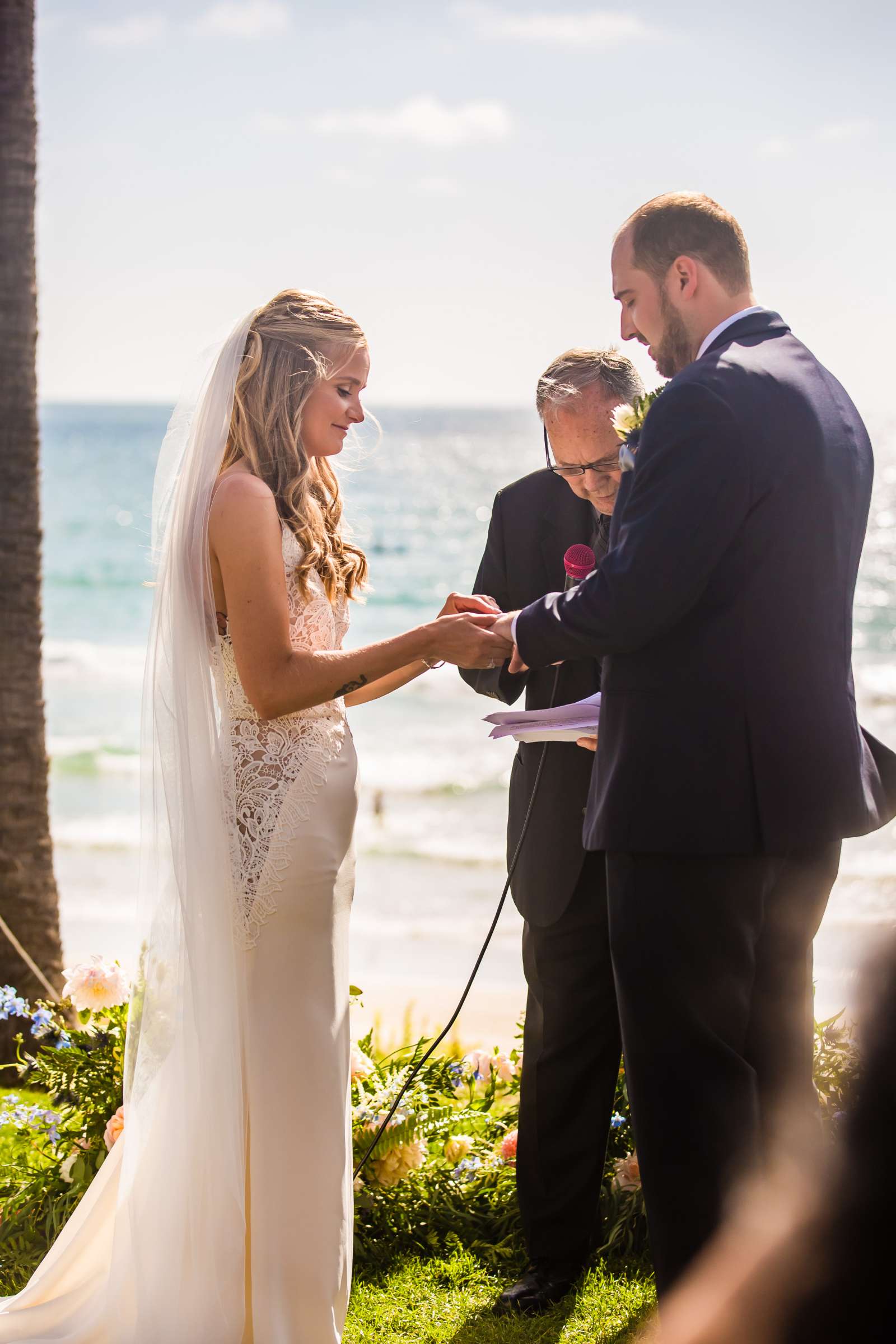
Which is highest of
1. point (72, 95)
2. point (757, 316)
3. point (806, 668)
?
point (72, 95)

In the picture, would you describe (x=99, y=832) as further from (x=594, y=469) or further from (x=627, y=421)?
(x=627, y=421)

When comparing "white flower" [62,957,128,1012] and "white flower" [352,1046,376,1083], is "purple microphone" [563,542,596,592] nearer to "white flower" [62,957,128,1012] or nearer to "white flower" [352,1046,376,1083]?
"white flower" [352,1046,376,1083]

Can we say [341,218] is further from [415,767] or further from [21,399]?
[21,399]

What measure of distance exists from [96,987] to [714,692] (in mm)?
2250

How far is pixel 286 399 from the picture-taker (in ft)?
9.23

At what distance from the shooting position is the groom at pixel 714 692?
7.53ft

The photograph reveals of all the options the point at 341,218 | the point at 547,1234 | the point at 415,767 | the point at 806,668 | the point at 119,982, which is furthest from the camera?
the point at 341,218

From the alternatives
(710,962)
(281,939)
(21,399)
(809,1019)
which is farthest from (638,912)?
(21,399)

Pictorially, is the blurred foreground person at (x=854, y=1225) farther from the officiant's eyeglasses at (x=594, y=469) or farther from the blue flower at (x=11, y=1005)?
the blue flower at (x=11, y=1005)

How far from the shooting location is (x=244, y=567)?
105 inches

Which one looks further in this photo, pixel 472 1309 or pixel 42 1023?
pixel 42 1023

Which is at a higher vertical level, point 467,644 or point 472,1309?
point 467,644

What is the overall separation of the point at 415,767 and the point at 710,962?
505 inches

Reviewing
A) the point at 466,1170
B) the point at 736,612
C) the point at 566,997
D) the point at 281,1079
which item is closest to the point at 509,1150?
the point at 466,1170
